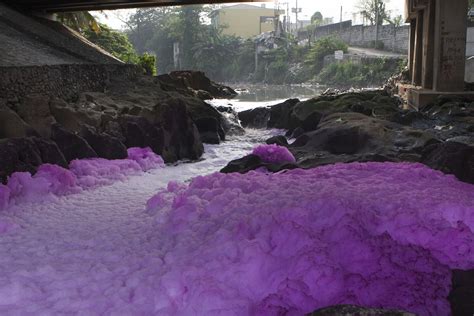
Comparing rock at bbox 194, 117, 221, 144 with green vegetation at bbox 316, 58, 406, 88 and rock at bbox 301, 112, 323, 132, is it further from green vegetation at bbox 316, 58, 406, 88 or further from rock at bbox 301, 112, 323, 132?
green vegetation at bbox 316, 58, 406, 88

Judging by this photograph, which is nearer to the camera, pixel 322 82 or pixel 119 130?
pixel 119 130

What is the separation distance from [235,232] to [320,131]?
19.5 ft

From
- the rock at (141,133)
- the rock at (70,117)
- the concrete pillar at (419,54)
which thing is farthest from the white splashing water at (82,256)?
the concrete pillar at (419,54)

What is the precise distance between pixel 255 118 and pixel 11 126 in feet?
38.4

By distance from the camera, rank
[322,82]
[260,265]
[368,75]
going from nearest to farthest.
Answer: [260,265] < [368,75] < [322,82]

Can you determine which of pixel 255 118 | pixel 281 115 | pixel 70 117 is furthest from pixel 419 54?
pixel 70 117

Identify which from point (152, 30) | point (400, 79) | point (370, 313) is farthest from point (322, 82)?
point (370, 313)

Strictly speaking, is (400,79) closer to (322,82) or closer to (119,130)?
(119,130)

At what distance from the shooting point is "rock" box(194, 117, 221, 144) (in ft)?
47.9

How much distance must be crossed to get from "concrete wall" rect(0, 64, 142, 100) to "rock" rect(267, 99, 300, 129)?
17.9 ft

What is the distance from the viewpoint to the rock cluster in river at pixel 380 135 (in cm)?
708

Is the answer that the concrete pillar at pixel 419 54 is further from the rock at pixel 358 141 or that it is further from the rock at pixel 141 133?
the rock at pixel 141 133

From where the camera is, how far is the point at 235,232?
5.32 meters

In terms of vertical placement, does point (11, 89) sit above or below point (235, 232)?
above
